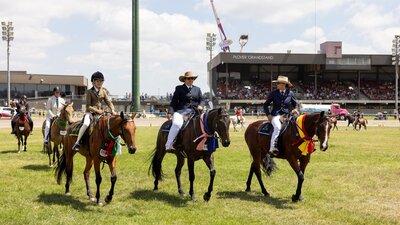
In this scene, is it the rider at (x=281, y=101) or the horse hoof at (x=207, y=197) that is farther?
the rider at (x=281, y=101)

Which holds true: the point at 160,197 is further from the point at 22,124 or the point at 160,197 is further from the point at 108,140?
the point at 22,124

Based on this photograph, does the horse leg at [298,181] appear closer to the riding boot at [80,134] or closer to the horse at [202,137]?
the horse at [202,137]

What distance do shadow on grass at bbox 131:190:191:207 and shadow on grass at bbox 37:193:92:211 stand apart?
1387 millimetres

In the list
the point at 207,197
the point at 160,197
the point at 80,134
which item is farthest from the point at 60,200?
the point at 207,197

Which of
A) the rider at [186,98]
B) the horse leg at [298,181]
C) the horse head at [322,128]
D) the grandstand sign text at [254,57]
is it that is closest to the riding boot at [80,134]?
the rider at [186,98]

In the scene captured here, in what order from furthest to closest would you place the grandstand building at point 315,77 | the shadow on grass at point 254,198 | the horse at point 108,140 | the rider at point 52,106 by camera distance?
the grandstand building at point 315,77 → the rider at point 52,106 → the shadow on grass at point 254,198 → the horse at point 108,140

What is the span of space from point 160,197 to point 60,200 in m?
2.30

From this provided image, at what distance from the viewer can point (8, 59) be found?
7225 centimetres

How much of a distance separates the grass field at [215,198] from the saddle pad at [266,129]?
156cm

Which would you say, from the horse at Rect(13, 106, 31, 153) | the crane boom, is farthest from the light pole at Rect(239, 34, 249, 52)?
the horse at Rect(13, 106, 31, 153)

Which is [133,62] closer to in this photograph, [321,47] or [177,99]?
[321,47]

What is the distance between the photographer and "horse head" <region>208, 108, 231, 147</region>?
938 centimetres

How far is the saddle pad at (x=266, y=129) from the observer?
11.0m

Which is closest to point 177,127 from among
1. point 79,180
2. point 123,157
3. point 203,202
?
point 203,202
